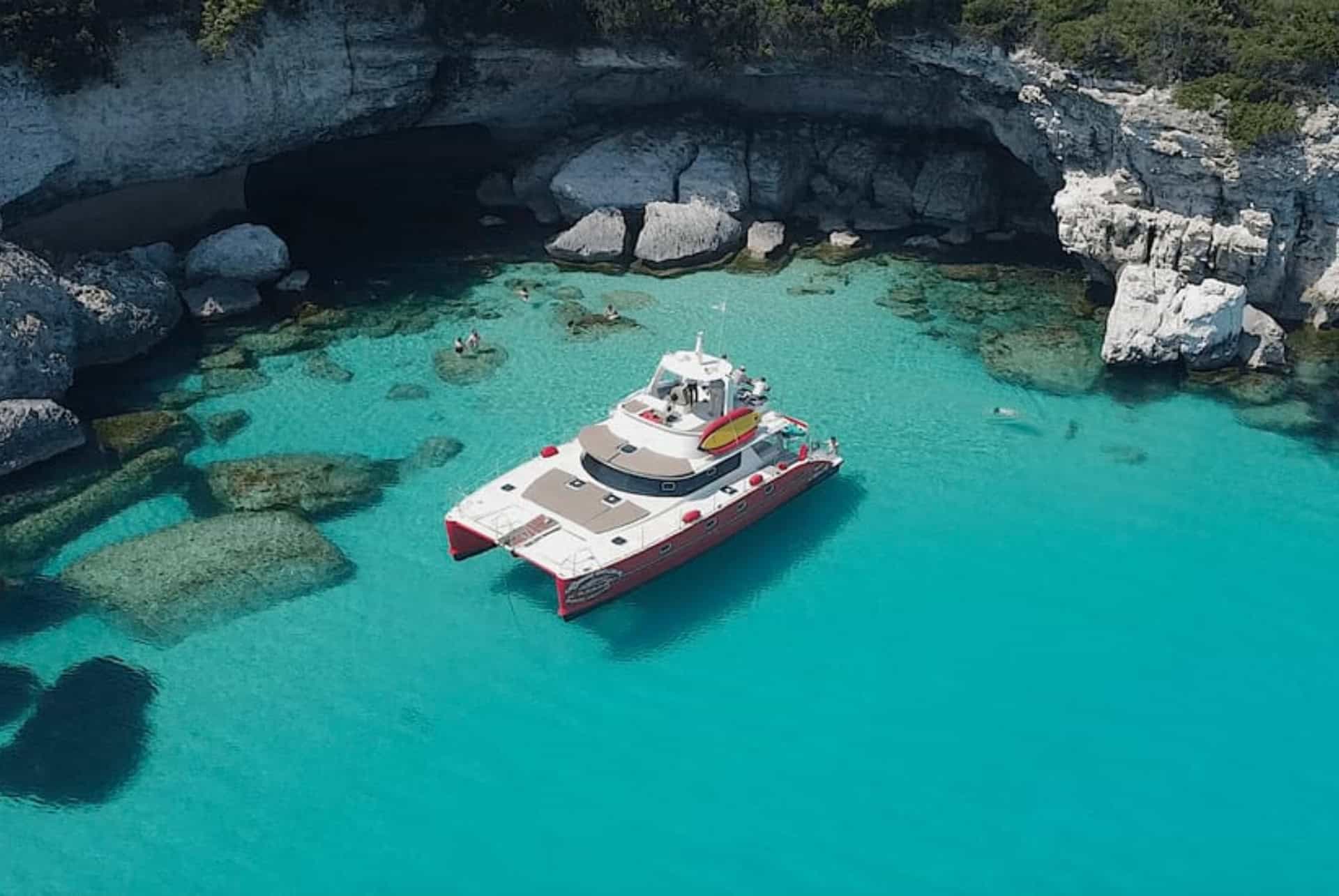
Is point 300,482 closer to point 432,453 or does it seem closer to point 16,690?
point 432,453

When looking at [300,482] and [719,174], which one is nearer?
[300,482]

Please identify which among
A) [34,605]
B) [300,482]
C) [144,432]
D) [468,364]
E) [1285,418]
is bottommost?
[34,605]

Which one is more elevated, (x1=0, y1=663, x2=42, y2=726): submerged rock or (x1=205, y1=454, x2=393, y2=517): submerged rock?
(x1=205, y1=454, x2=393, y2=517): submerged rock

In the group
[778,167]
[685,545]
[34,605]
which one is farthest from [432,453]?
[778,167]

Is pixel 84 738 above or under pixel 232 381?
under

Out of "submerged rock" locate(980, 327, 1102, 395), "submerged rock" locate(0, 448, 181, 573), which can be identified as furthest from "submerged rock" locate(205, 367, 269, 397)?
"submerged rock" locate(980, 327, 1102, 395)

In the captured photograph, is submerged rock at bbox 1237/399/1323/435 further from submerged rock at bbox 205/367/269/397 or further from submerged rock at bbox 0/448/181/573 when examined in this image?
submerged rock at bbox 0/448/181/573

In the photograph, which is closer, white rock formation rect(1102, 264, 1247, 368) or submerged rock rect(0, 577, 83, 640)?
submerged rock rect(0, 577, 83, 640)
